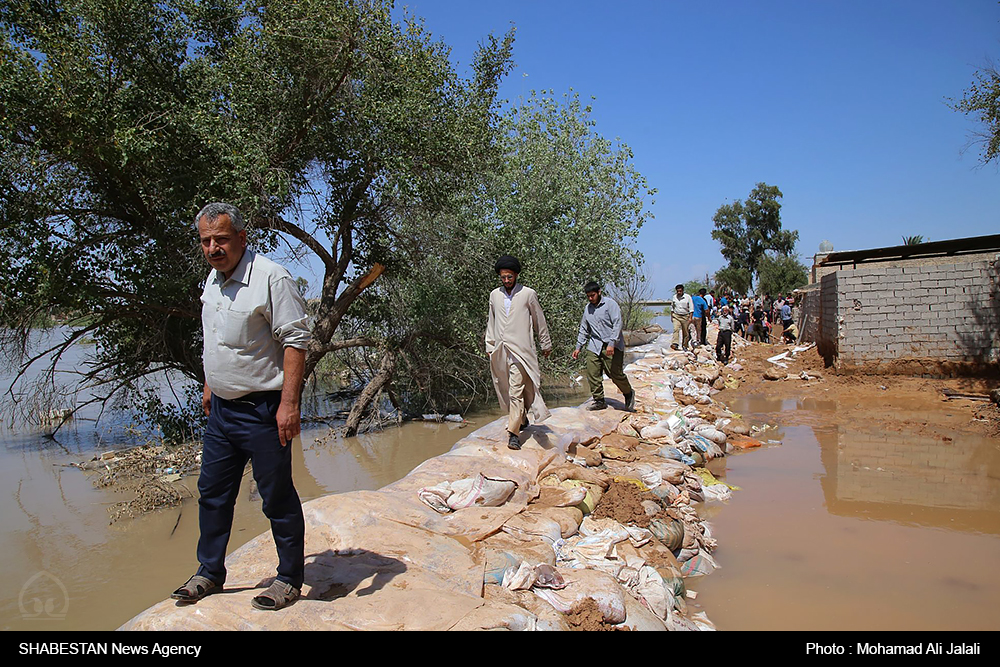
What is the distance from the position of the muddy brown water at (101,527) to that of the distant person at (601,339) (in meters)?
2.72

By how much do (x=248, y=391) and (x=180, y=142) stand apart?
24.0ft

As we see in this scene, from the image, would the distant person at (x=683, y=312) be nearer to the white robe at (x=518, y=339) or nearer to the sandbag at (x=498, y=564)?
the white robe at (x=518, y=339)

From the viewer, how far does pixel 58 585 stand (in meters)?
4.78

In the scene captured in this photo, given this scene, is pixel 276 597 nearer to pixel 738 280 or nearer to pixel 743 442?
pixel 743 442

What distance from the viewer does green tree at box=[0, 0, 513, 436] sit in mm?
7621

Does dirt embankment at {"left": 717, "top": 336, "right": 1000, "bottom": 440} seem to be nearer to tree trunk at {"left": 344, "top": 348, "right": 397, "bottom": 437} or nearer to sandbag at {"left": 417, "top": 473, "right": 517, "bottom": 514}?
tree trunk at {"left": 344, "top": 348, "right": 397, "bottom": 437}

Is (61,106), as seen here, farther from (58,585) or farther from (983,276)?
(983,276)

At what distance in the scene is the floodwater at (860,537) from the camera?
3.52 m

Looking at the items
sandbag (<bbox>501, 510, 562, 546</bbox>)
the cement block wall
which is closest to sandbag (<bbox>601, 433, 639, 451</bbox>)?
sandbag (<bbox>501, 510, 562, 546</bbox>)

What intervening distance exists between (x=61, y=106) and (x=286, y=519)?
286 inches

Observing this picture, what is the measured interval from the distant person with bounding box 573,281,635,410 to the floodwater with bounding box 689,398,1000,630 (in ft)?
5.17

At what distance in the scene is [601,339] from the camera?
7059 mm

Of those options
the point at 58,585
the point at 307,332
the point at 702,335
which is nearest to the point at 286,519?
the point at 307,332

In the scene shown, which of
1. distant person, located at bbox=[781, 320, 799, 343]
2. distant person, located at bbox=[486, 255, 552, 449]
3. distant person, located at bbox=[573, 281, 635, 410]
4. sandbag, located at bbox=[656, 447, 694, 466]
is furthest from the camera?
distant person, located at bbox=[781, 320, 799, 343]
